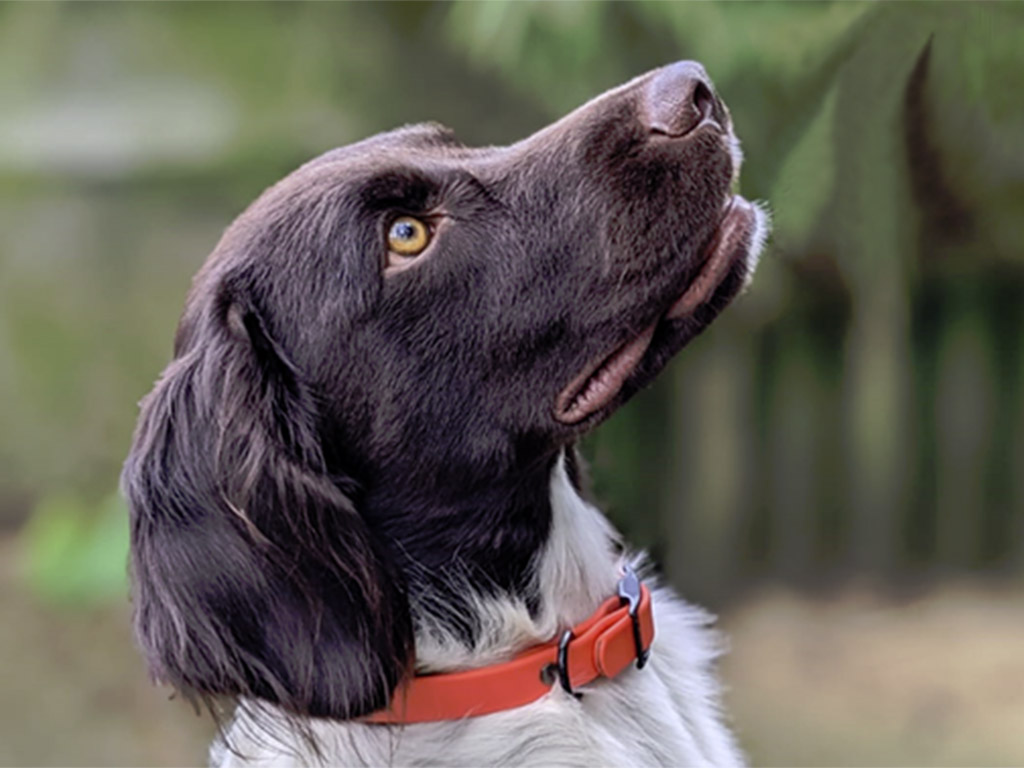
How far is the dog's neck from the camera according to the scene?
186cm

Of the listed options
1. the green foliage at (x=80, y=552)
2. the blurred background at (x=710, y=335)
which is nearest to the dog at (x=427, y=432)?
the blurred background at (x=710, y=335)

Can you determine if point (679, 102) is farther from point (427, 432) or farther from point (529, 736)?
point (529, 736)

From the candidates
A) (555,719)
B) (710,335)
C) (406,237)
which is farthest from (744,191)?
(555,719)

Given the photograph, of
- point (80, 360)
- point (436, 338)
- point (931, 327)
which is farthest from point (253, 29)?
point (436, 338)

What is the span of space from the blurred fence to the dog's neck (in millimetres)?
1107

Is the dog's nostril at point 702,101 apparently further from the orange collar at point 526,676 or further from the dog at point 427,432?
the orange collar at point 526,676

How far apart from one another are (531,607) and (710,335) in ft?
6.92

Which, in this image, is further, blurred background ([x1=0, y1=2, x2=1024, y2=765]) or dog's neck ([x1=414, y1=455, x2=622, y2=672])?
blurred background ([x1=0, y1=2, x2=1024, y2=765])

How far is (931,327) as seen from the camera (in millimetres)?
3768

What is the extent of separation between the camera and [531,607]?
188 cm

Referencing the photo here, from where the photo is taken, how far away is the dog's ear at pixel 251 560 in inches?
66.4

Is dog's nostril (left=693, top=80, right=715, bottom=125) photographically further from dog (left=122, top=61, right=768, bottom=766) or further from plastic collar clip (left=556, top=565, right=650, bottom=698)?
plastic collar clip (left=556, top=565, right=650, bottom=698)

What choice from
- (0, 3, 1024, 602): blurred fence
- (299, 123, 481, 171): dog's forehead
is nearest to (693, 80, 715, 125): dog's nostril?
(299, 123, 481, 171): dog's forehead

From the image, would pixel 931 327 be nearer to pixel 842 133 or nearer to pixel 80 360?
pixel 842 133
